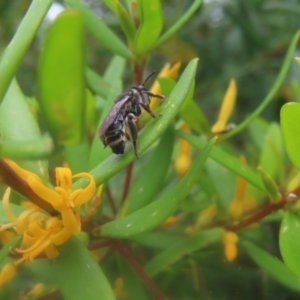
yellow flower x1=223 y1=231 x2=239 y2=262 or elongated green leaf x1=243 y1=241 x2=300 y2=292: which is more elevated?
yellow flower x1=223 y1=231 x2=239 y2=262

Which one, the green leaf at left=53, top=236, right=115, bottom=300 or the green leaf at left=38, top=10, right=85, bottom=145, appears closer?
the green leaf at left=38, top=10, right=85, bottom=145

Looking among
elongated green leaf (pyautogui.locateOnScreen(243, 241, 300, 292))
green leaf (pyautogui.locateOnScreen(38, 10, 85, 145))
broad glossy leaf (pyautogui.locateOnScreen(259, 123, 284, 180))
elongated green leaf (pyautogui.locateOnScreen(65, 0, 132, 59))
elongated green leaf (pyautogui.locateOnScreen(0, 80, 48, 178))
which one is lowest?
elongated green leaf (pyautogui.locateOnScreen(243, 241, 300, 292))

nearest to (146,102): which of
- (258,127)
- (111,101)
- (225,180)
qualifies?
(111,101)

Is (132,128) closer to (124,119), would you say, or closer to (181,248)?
(124,119)

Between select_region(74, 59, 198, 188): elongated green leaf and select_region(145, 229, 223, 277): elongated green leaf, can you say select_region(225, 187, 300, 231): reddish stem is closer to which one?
select_region(145, 229, 223, 277): elongated green leaf

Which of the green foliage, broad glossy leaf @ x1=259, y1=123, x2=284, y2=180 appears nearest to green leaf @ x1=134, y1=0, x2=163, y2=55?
the green foliage

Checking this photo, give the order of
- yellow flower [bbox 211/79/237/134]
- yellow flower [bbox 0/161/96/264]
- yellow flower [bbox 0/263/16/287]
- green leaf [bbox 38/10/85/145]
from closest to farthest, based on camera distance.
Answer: green leaf [bbox 38/10/85/145]
yellow flower [bbox 0/161/96/264]
yellow flower [bbox 0/263/16/287]
yellow flower [bbox 211/79/237/134]

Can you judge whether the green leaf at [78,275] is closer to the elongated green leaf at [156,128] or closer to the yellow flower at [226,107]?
the elongated green leaf at [156,128]

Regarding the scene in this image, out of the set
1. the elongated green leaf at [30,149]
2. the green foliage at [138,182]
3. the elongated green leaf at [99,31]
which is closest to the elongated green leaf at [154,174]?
the green foliage at [138,182]
